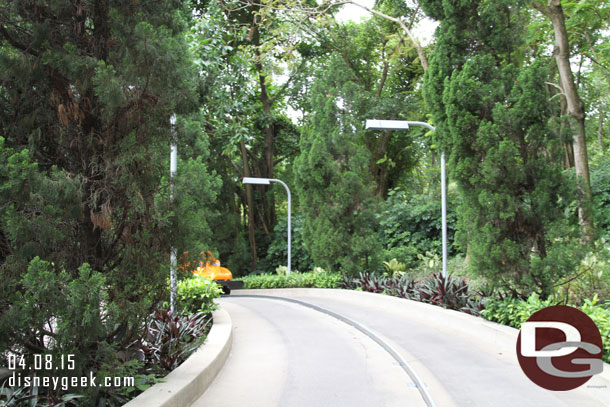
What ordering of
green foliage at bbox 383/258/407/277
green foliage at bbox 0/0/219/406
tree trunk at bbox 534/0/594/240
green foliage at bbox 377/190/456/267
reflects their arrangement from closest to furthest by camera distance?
1. green foliage at bbox 0/0/219/406
2. tree trunk at bbox 534/0/594/240
3. green foliage at bbox 383/258/407/277
4. green foliage at bbox 377/190/456/267

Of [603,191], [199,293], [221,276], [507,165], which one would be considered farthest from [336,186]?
[507,165]

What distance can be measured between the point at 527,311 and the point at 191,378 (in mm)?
5691

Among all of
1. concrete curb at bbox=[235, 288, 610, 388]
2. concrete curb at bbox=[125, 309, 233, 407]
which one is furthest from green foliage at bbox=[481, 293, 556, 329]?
concrete curb at bbox=[125, 309, 233, 407]

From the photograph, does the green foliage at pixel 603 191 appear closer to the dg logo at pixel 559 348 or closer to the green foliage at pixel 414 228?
the green foliage at pixel 414 228

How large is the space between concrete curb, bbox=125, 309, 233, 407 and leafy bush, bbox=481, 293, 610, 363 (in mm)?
4878

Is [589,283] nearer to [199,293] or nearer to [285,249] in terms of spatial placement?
[199,293]

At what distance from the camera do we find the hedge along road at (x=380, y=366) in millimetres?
5965

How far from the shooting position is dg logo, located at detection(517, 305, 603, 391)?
6.52 meters

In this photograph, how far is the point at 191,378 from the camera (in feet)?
18.7

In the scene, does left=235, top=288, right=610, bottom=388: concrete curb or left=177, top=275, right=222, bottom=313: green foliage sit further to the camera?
left=177, top=275, right=222, bottom=313: green foliage

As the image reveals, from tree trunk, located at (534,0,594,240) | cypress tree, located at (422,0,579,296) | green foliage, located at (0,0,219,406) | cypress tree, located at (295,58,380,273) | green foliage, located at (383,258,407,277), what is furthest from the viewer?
green foliage, located at (383,258,407,277)

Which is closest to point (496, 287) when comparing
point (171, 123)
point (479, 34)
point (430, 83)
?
point (430, 83)

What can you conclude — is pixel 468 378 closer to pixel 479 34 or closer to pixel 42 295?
pixel 42 295

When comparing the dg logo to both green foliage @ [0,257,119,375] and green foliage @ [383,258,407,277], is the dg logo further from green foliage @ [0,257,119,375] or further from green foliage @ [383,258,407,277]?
green foliage @ [383,258,407,277]
